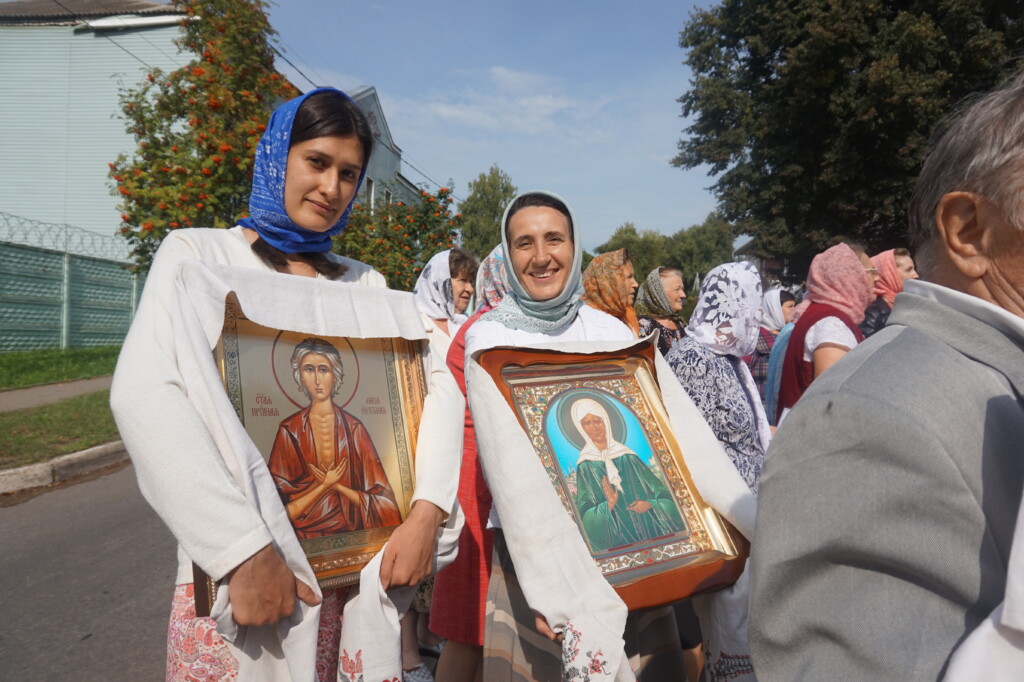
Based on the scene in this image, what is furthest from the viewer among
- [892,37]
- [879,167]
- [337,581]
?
[879,167]

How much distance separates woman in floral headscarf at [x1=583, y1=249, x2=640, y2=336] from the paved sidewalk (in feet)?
28.4

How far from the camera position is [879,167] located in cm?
1994

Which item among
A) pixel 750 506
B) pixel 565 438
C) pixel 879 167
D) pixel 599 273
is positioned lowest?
pixel 750 506

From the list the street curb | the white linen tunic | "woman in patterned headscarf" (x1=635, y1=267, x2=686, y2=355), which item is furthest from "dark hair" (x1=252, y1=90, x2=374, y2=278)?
the street curb

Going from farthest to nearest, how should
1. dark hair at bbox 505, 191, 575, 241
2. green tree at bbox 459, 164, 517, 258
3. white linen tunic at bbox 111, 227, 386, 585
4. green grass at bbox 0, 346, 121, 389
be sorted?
green tree at bbox 459, 164, 517, 258 < green grass at bbox 0, 346, 121, 389 < dark hair at bbox 505, 191, 575, 241 < white linen tunic at bbox 111, 227, 386, 585

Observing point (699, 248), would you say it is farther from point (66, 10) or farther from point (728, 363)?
point (728, 363)

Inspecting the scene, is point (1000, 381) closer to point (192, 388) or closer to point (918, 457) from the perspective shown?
point (918, 457)

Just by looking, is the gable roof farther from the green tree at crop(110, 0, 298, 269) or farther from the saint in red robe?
the saint in red robe

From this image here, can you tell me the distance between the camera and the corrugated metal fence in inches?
521

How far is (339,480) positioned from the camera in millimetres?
1672

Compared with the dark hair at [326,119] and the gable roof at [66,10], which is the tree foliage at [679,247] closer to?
the gable roof at [66,10]

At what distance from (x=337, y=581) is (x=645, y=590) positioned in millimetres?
844

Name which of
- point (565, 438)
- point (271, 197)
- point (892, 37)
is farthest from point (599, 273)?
point (892, 37)

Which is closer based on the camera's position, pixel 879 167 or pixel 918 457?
pixel 918 457
